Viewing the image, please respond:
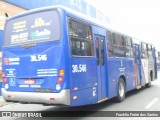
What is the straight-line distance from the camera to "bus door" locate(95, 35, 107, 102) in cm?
952

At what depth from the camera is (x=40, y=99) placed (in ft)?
25.6

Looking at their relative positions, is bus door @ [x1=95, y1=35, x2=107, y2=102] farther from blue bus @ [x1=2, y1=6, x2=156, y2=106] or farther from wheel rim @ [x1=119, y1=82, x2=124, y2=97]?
wheel rim @ [x1=119, y1=82, x2=124, y2=97]

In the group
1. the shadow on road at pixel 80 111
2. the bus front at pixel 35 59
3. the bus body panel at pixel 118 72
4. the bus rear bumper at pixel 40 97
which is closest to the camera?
the bus rear bumper at pixel 40 97

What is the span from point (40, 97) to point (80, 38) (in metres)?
2.09

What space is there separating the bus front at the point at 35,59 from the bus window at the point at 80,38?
42cm

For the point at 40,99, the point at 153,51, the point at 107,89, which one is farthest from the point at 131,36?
the point at 40,99

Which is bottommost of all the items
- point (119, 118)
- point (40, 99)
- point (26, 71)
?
point (119, 118)

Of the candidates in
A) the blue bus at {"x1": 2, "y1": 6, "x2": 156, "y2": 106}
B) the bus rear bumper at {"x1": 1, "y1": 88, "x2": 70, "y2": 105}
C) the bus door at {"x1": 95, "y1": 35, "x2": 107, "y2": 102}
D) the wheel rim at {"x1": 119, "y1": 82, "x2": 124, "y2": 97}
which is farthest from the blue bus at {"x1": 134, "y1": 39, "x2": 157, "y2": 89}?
the bus rear bumper at {"x1": 1, "y1": 88, "x2": 70, "y2": 105}

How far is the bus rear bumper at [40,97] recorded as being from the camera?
747 cm

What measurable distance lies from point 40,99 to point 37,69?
871mm

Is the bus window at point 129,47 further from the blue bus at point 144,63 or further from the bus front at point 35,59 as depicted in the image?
the bus front at point 35,59

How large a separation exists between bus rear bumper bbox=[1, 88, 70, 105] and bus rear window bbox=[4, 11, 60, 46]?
151cm

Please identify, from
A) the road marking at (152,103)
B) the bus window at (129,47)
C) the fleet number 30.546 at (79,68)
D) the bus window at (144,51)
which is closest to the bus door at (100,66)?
the fleet number 30.546 at (79,68)

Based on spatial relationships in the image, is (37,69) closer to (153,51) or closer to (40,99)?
(40,99)
